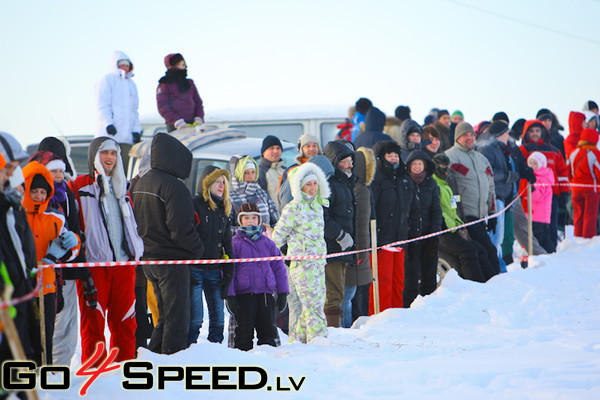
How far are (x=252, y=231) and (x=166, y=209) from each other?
109cm

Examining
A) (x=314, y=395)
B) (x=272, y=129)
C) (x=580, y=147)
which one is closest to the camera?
(x=314, y=395)

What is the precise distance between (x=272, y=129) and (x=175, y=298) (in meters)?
10.4

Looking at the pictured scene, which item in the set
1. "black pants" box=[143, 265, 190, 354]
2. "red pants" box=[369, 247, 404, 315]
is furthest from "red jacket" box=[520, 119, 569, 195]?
"black pants" box=[143, 265, 190, 354]

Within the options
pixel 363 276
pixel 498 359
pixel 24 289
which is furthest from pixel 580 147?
pixel 24 289

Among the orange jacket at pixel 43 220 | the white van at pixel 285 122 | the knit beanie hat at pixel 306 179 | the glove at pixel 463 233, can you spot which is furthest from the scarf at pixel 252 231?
the white van at pixel 285 122

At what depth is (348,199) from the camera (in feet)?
26.3

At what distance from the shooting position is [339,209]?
313 inches

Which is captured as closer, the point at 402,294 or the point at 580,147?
the point at 402,294

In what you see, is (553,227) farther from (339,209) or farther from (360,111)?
(339,209)

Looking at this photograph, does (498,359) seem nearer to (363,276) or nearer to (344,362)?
(344,362)

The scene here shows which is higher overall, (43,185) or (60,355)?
(43,185)

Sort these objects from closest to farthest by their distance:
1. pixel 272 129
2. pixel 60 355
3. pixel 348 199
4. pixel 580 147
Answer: pixel 60 355 < pixel 348 199 < pixel 580 147 < pixel 272 129

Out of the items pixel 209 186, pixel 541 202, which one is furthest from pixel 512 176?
pixel 209 186

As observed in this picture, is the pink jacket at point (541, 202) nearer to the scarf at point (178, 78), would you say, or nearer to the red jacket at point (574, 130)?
the red jacket at point (574, 130)
